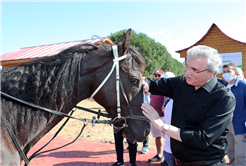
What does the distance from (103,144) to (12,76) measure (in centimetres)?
548

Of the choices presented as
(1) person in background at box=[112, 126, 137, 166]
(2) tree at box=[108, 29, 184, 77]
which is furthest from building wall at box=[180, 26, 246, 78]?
(1) person in background at box=[112, 126, 137, 166]

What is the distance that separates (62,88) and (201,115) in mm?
1502

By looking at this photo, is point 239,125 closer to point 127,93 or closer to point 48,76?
point 127,93

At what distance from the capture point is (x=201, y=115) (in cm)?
176

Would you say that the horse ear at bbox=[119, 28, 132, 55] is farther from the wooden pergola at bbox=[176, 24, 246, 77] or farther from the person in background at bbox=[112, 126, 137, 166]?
the wooden pergola at bbox=[176, 24, 246, 77]

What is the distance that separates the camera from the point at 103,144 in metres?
6.65

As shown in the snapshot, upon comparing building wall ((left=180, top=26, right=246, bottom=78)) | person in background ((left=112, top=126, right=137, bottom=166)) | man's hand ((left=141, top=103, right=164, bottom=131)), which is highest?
building wall ((left=180, top=26, right=246, bottom=78))

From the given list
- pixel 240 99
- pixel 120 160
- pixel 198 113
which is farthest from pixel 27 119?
pixel 240 99

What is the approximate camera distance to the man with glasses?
1.62 m

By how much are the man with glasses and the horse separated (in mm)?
386

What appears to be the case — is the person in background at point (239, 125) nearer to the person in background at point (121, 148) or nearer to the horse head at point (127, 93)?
the person in background at point (121, 148)

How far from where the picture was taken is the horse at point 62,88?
172 cm

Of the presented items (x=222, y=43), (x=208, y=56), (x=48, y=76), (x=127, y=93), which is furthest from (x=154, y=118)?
(x=222, y=43)

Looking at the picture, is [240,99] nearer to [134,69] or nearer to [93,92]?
[134,69]
